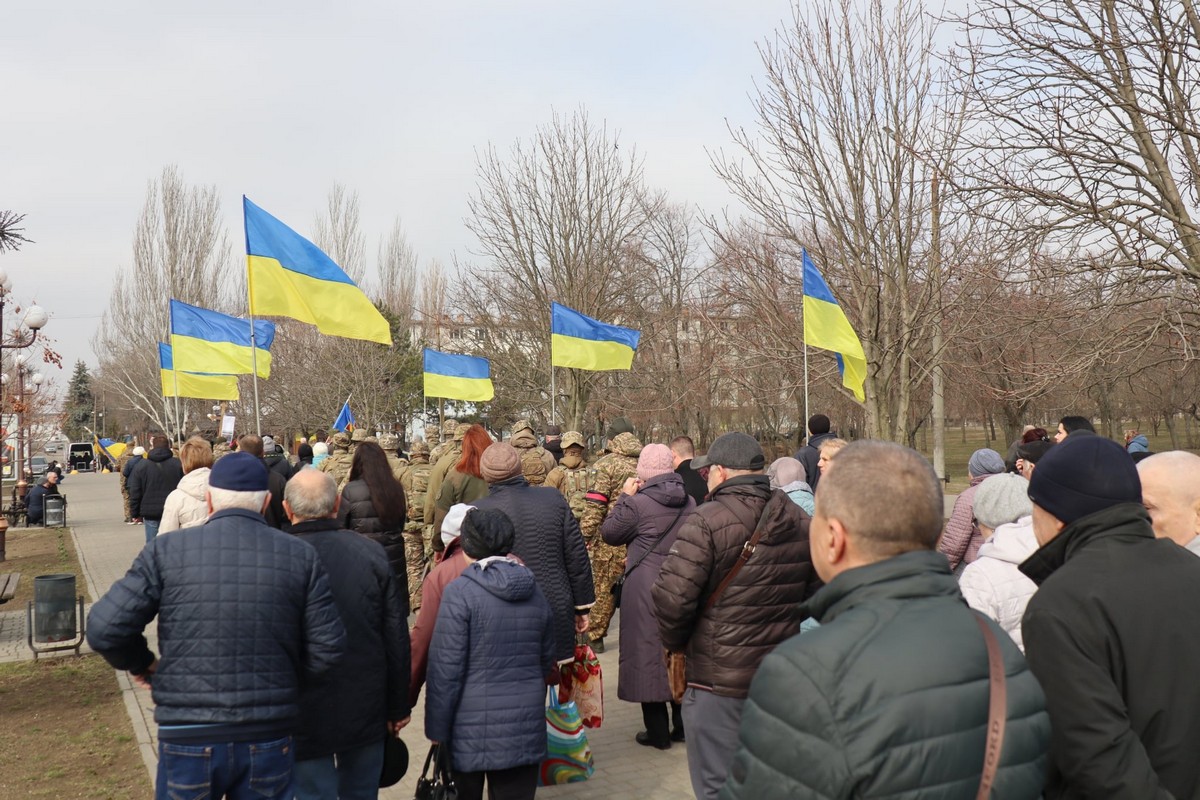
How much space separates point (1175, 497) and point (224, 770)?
11.5 feet

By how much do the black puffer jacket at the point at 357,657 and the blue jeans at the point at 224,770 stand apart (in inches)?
18.1

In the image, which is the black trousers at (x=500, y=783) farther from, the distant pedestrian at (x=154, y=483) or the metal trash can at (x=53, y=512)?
the metal trash can at (x=53, y=512)

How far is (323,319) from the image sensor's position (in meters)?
11.0

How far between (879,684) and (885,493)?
45 cm

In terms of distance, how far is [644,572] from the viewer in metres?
7.08

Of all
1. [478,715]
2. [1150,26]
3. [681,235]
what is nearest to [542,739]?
[478,715]

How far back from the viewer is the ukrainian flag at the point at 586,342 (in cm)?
1595

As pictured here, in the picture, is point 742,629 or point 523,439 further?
point 523,439

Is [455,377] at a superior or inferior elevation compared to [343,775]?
superior

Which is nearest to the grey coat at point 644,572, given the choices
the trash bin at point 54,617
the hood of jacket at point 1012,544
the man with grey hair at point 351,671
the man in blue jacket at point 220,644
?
the man with grey hair at point 351,671

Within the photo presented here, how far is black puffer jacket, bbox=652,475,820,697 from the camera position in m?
4.74

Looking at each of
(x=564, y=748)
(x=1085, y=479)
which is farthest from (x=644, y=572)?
(x=1085, y=479)

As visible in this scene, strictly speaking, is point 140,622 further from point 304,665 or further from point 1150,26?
point 1150,26

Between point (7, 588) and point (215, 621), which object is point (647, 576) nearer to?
point (215, 621)
